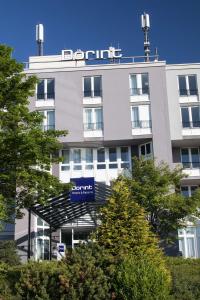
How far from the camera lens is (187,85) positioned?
40656 millimetres


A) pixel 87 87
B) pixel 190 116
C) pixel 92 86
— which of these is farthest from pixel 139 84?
pixel 190 116

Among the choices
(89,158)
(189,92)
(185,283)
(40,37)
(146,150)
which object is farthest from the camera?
(40,37)

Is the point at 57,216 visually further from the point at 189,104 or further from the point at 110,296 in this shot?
the point at 110,296

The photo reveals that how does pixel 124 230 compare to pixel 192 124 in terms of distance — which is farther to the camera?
pixel 192 124

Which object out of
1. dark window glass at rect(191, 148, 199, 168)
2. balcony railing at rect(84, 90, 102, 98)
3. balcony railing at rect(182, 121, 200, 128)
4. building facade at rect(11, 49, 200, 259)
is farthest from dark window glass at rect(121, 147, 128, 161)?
dark window glass at rect(191, 148, 199, 168)

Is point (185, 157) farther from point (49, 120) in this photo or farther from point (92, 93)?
point (49, 120)

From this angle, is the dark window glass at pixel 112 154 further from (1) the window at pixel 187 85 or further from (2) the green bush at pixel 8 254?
(2) the green bush at pixel 8 254

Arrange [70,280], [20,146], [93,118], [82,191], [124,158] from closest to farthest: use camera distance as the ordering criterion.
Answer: [70,280]
[20,146]
[82,191]
[124,158]
[93,118]

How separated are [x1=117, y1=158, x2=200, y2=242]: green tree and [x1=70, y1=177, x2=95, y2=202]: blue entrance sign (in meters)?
3.15

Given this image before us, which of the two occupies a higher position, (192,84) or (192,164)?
(192,84)

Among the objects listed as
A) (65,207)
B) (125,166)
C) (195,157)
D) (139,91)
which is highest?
(139,91)

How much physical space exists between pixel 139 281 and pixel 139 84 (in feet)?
95.7

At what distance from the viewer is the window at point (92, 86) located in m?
40.2

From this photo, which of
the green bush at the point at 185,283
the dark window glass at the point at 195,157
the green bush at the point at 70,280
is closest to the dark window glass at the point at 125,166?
the dark window glass at the point at 195,157
